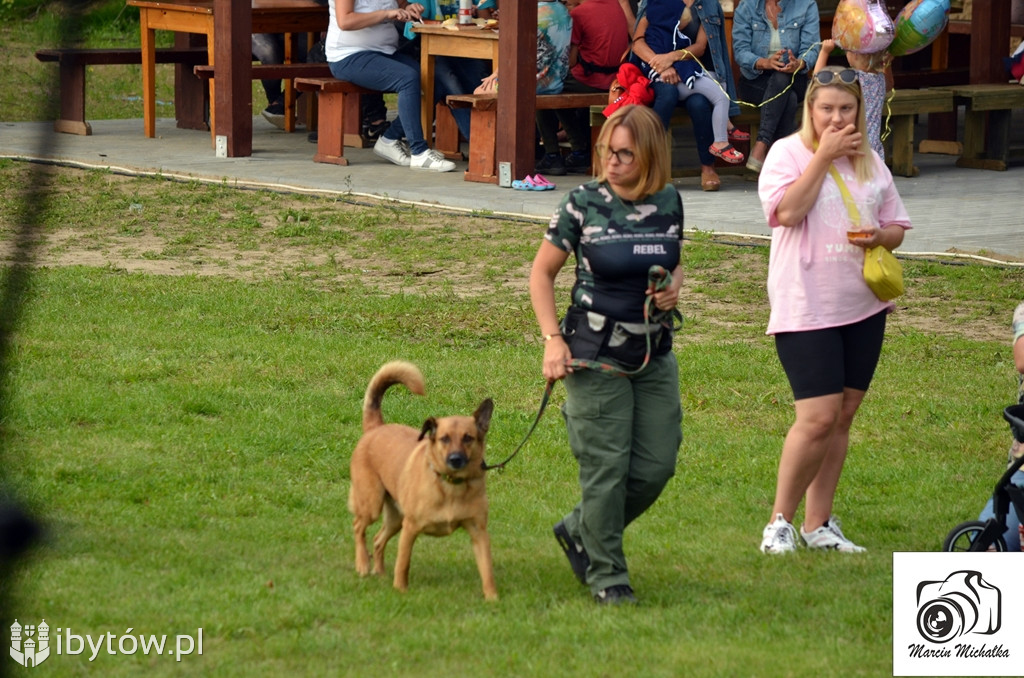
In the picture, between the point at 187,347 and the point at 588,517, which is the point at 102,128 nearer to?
the point at 187,347

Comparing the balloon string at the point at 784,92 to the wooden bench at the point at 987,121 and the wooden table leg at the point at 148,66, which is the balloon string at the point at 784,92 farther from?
the wooden table leg at the point at 148,66

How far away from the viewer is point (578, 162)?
533 inches

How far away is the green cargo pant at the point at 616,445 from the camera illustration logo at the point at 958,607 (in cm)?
87

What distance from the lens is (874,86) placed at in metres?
10.9

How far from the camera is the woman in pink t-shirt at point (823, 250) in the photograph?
4711 millimetres

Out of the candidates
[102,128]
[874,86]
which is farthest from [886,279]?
[102,128]

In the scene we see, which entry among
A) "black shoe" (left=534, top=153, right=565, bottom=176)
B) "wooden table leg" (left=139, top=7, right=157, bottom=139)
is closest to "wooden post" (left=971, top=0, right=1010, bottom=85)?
"black shoe" (left=534, top=153, right=565, bottom=176)

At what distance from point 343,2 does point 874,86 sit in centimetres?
473

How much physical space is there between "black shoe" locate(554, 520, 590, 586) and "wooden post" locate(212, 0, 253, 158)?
9.56 metres

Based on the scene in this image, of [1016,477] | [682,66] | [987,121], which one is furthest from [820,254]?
[987,121]

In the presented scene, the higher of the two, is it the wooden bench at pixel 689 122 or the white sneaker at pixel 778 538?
the wooden bench at pixel 689 122

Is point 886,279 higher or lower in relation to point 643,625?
higher

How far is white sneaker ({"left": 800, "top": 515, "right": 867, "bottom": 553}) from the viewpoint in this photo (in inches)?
199

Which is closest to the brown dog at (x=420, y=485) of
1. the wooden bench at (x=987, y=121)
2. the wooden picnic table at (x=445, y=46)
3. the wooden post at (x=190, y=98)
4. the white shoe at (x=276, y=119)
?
the wooden picnic table at (x=445, y=46)
